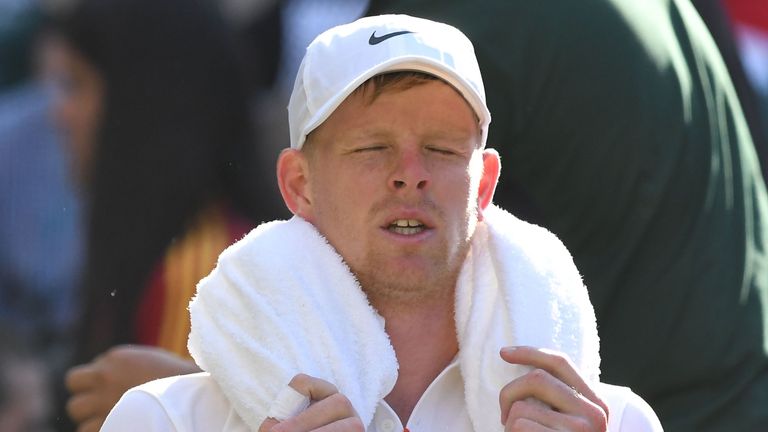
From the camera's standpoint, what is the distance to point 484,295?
91.7 inches

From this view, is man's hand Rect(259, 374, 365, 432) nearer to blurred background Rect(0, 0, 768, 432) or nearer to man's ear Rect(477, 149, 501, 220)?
man's ear Rect(477, 149, 501, 220)

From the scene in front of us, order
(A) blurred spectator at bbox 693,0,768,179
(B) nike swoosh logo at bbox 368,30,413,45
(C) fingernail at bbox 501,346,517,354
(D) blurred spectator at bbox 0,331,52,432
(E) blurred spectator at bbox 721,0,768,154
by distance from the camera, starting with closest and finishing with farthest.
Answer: (C) fingernail at bbox 501,346,517,354
(B) nike swoosh logo at bbox 368,30,413,45
(D) blurred spectator at bbox 0,331,52,432
(A) blurred spectator at bbox 693,0,768,179
(E) blurred spectator at bbox 721,0,768,154

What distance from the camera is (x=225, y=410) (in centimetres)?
224

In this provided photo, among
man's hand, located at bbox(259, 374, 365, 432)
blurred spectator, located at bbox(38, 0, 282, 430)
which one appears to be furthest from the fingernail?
blurred spectator, located at bbox(38, 0, 282, 430)

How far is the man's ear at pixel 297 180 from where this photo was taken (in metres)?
2.35

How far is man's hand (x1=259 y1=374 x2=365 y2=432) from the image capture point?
2.07m

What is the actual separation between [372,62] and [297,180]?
0.22 metres

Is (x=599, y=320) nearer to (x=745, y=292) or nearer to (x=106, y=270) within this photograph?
(x=745, y=292)

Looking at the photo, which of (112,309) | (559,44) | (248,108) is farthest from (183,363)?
(559,44)

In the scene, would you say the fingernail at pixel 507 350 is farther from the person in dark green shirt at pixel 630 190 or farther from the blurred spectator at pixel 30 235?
the blurred spectator at pixel 30 235

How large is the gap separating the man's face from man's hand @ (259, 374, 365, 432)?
0.21 meters

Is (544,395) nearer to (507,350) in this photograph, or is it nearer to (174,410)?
(507,350)

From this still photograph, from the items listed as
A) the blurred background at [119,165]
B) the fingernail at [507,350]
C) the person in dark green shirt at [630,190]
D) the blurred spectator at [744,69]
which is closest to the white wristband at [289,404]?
the fingernail at [507,350]

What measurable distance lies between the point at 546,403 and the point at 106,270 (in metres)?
1.43
